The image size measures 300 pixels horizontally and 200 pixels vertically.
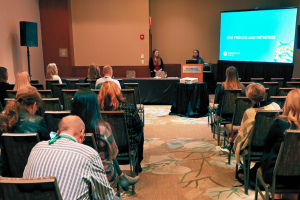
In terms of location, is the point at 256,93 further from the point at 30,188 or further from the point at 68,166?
the point at 30,188

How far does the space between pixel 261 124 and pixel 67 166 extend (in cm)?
209

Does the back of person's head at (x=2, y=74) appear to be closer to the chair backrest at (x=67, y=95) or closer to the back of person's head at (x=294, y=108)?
the chair backrest at (x=67, y=95)

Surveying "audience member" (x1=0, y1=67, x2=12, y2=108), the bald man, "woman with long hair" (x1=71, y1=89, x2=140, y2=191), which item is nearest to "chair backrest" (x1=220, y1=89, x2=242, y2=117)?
"woman with long hair" (x1=71, y1=89, x2=140, y2=191)

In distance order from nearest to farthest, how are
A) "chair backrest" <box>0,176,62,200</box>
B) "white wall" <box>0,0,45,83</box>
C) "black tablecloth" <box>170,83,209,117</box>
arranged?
"chair backrest" <box>0,176,62,200</box> → "black tablecloth" <box>170,83,209,117</box> → "white wall" <box>0,0,45,83</box>

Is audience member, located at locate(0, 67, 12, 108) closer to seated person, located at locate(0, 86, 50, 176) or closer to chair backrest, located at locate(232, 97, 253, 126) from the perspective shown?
seated person, located at locate(0, 86, 50, 176)

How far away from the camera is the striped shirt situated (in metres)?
1.50

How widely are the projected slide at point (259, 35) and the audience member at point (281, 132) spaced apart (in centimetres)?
675

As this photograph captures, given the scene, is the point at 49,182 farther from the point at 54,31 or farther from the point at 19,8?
the point at 54,31

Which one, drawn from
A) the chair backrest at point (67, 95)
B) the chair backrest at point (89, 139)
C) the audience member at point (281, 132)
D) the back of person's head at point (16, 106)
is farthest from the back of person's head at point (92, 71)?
the audience member at point (281, 132)

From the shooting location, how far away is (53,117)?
274cm

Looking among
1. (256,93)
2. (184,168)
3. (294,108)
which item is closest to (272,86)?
(256,93)

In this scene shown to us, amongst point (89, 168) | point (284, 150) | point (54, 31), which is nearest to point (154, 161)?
point (284, 150)

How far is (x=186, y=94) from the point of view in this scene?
6.66m

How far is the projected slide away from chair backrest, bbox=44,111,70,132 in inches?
295
